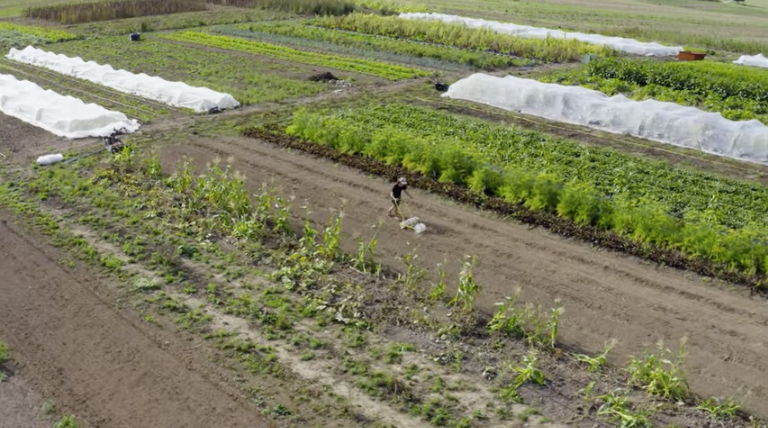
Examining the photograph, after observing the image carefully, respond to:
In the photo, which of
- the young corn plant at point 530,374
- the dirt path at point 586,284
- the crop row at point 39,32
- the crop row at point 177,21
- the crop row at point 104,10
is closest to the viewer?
the young corn plant at point 530,374

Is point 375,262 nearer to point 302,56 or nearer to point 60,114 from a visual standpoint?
point 60,114

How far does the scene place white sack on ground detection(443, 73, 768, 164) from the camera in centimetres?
1977

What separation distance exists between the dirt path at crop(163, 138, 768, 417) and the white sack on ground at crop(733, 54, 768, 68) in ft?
73.0

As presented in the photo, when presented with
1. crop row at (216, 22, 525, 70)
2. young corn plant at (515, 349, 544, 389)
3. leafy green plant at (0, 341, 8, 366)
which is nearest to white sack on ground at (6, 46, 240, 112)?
crop row at (216, 22, 525, 70)

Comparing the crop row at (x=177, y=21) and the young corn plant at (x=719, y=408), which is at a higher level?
the crop row at (x=177, y=21)

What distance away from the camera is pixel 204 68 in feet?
95.7

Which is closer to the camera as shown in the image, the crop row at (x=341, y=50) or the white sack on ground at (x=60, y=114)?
the white sack on ground at (x=60, y=114)

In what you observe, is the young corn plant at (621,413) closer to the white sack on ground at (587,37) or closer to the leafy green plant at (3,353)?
the leafy green plant at (3,353)

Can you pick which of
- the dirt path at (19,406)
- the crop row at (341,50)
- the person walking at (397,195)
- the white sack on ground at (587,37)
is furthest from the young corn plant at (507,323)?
the white sack on ground at (587,37)

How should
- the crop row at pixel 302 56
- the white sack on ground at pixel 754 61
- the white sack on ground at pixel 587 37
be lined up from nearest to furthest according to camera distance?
the crop row at pixel 302 56
the white sack on ground at pixel 754 61
the white sack on ground at pixel 587 37

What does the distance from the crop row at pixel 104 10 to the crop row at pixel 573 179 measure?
25390 mm

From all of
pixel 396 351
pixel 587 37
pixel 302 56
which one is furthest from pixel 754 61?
pixel 396 351

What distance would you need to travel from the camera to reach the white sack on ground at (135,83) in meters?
23.7

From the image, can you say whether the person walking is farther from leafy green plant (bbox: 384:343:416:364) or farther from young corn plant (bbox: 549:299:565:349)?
young corn plant (bbox: 549:299:565:349)
